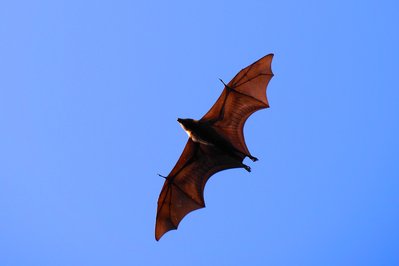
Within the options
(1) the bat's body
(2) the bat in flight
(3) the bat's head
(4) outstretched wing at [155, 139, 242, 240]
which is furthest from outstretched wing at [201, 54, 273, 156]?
(4) outstretched wing at [155, 139, 242, 240]

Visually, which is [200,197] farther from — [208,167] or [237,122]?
[237,122]

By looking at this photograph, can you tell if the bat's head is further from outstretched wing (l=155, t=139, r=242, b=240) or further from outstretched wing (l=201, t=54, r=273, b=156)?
outstretched wing (l=155, t=139, r=242, b=240)

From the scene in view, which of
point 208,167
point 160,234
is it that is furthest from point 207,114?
point 160,234

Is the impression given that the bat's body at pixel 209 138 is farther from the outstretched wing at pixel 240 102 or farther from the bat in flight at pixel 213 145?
the outstretched wing at pixel 240 102

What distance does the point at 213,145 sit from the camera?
935 inches

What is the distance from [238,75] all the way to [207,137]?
10.7 ft

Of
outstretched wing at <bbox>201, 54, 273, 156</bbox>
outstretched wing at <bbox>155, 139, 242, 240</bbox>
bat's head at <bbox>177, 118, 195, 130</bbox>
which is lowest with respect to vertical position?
outstretched wing at <bbox>155, 139, 242, 240</bbox>

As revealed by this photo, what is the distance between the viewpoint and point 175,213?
81.7ft

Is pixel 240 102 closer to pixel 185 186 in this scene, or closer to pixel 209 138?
pixel 209 138

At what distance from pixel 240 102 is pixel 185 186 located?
4974 millimetres

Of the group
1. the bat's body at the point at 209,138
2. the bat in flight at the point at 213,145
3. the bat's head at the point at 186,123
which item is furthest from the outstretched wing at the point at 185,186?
the bat's head at the point at 186,123

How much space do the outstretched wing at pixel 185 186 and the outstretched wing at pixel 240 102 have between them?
1428mm

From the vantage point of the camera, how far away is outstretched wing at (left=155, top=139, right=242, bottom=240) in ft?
80.8

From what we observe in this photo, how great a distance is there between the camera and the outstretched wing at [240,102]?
939 inches
